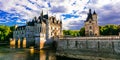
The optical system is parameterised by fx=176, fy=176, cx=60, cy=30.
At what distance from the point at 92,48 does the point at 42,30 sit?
1046 inches

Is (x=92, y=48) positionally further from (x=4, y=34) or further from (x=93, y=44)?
(x=4, y=34)

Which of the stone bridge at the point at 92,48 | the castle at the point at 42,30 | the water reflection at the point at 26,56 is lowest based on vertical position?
the water reflection at the point at 26,56

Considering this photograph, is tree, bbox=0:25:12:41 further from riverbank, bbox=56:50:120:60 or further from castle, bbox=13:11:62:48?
riverbank, bbox=56:50:120:60

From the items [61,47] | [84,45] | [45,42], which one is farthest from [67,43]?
[45,42]

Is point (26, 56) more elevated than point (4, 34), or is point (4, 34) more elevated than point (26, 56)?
point (4, 34)

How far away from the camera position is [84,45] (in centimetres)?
3928

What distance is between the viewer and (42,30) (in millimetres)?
60000

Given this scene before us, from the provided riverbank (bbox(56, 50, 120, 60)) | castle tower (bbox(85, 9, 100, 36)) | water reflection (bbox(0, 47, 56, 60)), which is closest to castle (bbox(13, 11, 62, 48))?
castle tower (bbox(85, 9, 100, 36))

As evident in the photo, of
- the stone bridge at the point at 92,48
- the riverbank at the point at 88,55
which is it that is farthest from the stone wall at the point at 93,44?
the riverbank at the point at 88,55

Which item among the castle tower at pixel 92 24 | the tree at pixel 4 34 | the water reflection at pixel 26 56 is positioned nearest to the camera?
the water reflection at pixel 26 56

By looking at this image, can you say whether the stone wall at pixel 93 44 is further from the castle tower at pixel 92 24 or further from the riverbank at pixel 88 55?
the castle tower at pixel 92 24

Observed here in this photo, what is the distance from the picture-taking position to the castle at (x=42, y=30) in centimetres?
5769

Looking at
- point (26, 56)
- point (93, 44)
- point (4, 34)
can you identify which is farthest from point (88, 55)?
point (4, 34)

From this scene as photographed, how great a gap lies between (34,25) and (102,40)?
1528 inches
